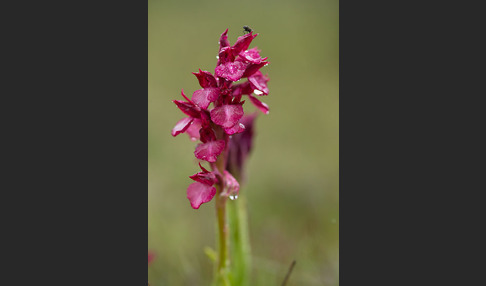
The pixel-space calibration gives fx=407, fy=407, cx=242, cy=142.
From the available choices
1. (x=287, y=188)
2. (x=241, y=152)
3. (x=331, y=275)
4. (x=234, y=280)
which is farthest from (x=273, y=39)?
(x=234, y=280)

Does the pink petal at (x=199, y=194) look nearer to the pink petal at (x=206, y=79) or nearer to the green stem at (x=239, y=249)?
the pink petal at (x=206, y=79)

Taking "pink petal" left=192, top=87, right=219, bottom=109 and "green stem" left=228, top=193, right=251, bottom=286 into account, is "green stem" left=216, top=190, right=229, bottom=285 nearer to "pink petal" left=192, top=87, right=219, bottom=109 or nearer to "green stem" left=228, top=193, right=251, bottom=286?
"green stem" left=228, top=193, right=251, bottom=286

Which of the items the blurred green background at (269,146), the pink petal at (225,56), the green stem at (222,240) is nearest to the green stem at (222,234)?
the green stem at (222,240)

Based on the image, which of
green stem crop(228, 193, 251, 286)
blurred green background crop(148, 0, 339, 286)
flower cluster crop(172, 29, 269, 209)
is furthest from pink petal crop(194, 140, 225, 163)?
blurred green background crop(148, 0, 339, 286)

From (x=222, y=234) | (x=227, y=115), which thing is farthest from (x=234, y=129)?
(x=222, y=234)

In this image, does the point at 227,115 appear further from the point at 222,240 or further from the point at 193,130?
the point at 222,240

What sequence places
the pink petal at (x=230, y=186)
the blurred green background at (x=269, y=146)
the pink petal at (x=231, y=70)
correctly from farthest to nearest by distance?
1. the blurred green background at (x=269, y=146)
2. the pink petal at (x=230, y=186)
3. the pink petal at (x=231, y=70)
